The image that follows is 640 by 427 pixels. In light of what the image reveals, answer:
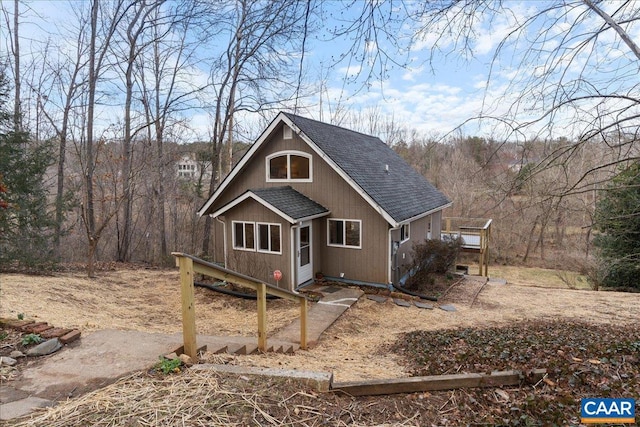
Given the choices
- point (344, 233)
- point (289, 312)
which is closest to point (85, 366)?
point (289, 312)

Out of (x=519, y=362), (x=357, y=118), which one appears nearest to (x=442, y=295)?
(x=519, y=362)

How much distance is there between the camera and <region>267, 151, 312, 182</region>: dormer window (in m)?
12.5

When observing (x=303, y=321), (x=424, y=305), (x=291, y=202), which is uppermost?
(x=291, y=202)

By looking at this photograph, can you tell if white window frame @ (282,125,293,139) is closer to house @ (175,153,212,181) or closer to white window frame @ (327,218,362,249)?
white window frame @ (327,218,362,249)

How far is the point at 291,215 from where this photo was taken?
1058cm

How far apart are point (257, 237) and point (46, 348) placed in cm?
781

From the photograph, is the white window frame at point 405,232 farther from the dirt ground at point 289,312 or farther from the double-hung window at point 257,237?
the double-hung window at point 257,237

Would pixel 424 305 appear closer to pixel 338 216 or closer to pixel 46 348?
pixel 338 216

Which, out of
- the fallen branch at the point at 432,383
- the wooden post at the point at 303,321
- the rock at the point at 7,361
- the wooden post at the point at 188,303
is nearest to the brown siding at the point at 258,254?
the wooden post at the point at 303,321

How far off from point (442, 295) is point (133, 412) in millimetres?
10712

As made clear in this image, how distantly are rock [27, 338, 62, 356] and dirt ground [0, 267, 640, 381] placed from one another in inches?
27.3

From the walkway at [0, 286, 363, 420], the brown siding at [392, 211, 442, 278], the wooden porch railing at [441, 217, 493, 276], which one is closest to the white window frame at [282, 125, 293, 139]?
the brown siding at [392, 211, 442, 278]

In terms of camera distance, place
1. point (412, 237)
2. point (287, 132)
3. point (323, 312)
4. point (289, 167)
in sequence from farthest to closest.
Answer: point (412, 237) → point (289, 167) → point (287, 132) → point (323, 312)

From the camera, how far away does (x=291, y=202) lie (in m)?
11.4
